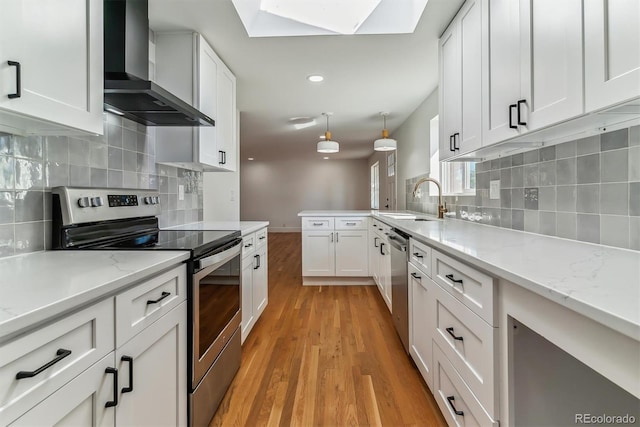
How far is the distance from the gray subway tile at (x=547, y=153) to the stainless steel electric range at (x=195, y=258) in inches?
67.6

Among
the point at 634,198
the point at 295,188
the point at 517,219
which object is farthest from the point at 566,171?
the point at 295,188

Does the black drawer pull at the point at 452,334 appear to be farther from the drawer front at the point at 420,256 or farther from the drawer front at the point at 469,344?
the drawer front at the point at 420,256

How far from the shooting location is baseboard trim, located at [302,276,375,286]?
3.94 m

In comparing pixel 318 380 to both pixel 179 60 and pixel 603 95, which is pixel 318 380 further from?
pixel 179 60

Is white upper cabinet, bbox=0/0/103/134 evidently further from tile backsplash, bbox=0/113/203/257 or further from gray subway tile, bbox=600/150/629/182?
gray subway tile, bbox=600/150/629/182

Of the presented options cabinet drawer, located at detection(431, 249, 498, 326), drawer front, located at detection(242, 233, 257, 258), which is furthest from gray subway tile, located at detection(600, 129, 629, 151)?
drawer front, located at detection(242, 233, 257, 258)

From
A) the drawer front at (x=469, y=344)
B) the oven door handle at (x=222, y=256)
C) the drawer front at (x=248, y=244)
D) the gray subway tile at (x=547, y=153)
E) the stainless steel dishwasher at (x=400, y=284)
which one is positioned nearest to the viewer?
the drawer front at (x=469, y=344)

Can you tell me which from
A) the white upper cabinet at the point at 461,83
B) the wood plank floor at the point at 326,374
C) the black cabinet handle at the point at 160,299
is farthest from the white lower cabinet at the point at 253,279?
the white upper cabinet at the point at 461,83

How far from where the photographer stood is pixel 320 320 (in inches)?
110

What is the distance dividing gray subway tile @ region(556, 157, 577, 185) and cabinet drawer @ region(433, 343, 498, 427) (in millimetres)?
984

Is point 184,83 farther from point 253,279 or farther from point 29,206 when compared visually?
point 253,279

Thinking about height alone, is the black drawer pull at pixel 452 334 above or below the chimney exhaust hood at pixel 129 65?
below

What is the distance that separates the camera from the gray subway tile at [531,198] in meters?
1.63

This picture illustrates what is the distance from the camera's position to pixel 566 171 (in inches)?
55.4
